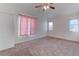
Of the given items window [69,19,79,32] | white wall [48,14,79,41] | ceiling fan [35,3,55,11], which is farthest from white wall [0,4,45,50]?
window [69,19,79,32]

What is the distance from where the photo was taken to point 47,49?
2164mm

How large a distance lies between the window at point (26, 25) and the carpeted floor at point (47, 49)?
227 millimetres

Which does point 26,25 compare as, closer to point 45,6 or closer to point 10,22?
point 10,22

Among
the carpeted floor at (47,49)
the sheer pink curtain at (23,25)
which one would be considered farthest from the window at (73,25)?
the sheer pink curtain at (23,25)

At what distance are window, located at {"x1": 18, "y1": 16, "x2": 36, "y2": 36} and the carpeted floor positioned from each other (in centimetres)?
23

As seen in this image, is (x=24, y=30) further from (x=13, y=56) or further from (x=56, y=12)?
(x=56, y=12)

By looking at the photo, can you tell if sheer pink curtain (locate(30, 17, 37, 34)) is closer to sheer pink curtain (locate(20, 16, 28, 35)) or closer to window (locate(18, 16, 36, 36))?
window (locate(18, 16, 36, 36))

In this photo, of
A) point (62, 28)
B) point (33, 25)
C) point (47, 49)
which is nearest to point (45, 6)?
point (33, 25)

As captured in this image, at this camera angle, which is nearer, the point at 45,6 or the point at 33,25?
the point at 45,6

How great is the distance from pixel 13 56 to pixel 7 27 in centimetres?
57

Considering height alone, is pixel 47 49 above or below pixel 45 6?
below

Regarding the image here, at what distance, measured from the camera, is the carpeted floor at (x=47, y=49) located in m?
2.14

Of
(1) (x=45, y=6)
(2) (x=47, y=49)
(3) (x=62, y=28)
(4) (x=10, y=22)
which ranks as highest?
(1) (x=45, y=6)

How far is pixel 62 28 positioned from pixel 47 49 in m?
0.51
